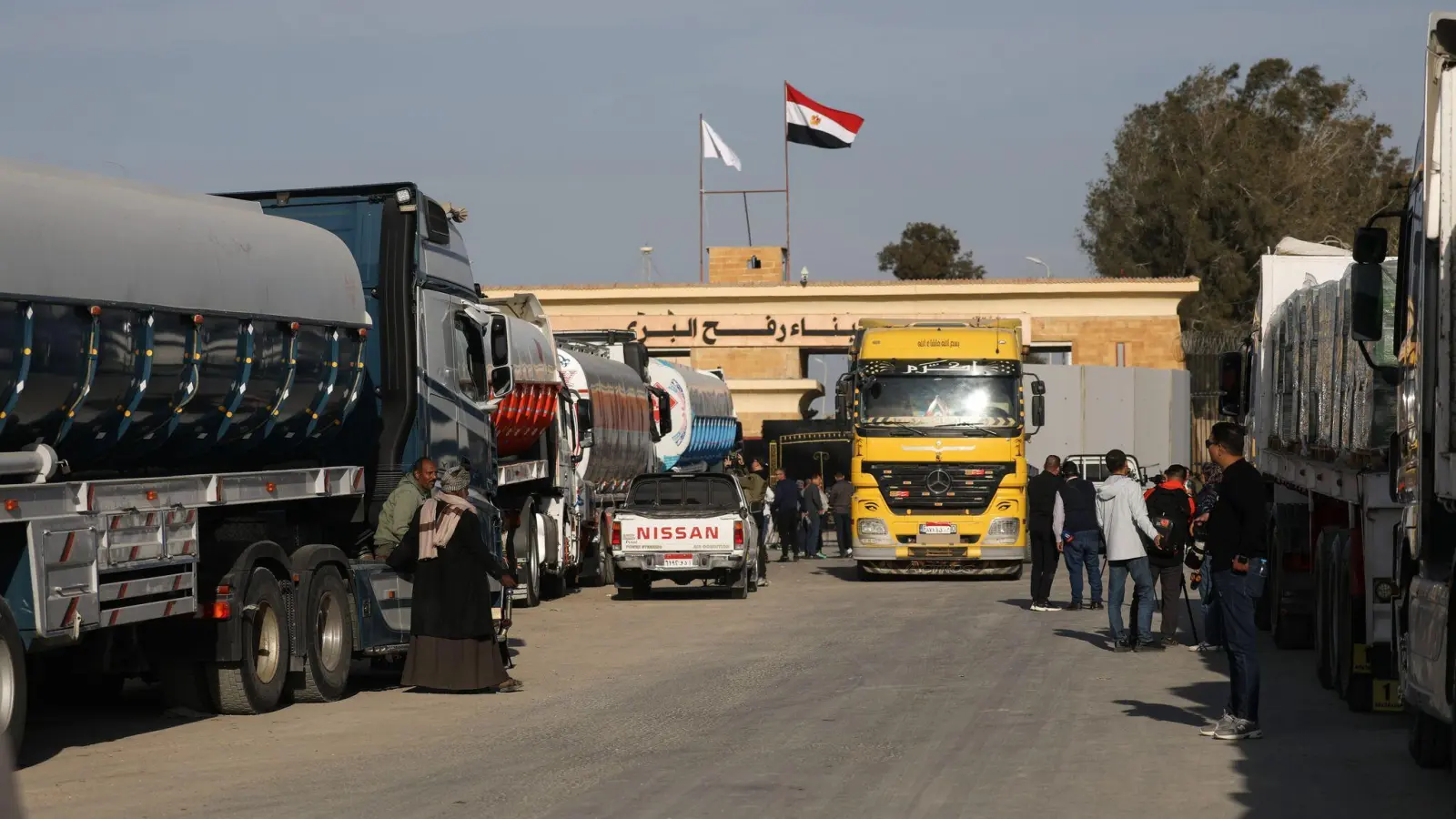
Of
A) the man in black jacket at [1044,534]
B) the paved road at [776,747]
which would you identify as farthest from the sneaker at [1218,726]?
the man in black jacket at [1044,534]

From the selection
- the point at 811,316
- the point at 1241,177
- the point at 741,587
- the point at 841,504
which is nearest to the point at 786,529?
the point at 841,504

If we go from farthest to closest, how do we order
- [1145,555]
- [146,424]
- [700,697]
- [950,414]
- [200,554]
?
[950,414]
[1145,555]
[700,697]
[200,554]
[146,424]

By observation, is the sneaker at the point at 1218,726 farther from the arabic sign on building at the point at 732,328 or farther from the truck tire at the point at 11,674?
the arabic sign on building at the point at 732,328

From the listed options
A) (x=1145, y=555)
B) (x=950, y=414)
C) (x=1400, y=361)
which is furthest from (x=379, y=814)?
(x=950, y=414)

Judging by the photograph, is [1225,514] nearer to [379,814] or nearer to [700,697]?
[700,697]

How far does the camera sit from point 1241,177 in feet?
239

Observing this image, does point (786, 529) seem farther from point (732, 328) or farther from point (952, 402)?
point (732, 328)

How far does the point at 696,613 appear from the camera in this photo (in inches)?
910

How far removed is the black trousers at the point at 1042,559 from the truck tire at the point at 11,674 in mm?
15178

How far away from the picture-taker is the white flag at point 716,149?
68.0 m

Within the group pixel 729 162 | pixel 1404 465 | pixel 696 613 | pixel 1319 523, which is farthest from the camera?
pixel 729 162

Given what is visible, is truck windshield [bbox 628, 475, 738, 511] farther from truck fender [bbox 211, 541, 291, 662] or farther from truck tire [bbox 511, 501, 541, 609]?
truck fender [bbox 211, 541, 291, 662]

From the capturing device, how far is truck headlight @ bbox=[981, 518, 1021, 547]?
2941 cm

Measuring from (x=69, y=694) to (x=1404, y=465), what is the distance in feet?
31.4
